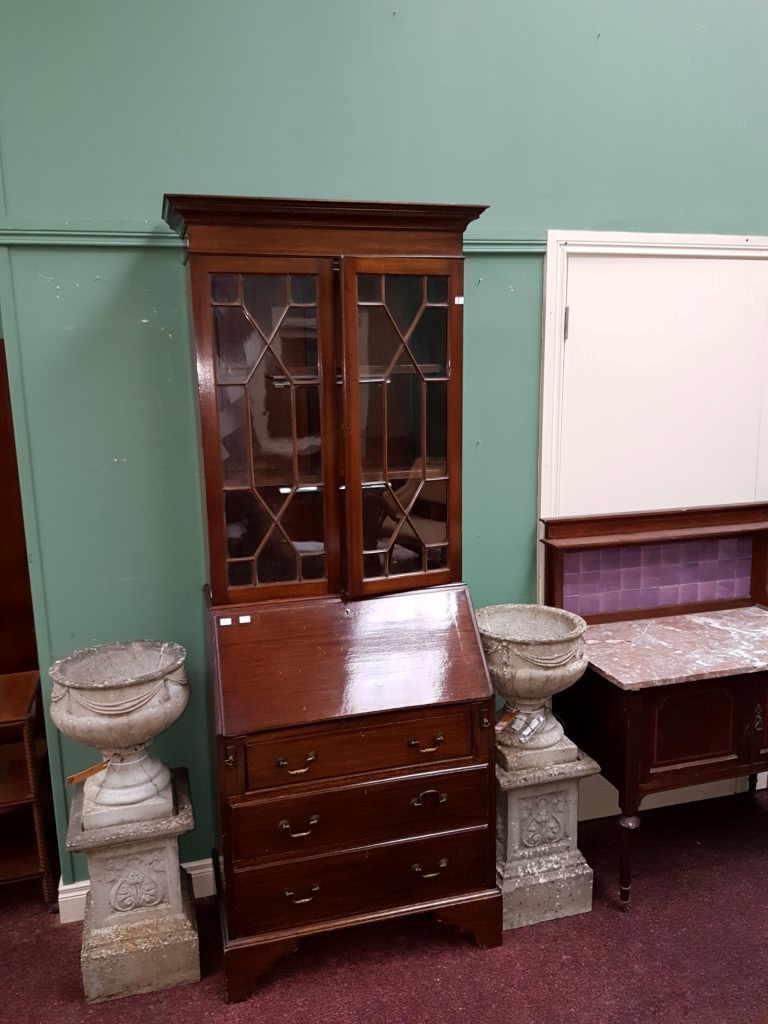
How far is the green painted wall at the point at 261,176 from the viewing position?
2.20 metres

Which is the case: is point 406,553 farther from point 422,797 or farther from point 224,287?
point 224,287

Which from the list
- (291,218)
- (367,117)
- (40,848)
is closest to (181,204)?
(291,218)

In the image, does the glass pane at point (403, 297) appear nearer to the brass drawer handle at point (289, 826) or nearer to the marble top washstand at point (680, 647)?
the marble top washstand at point (680, 647)

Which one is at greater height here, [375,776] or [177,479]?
[177,479]

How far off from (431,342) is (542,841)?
5.22ft

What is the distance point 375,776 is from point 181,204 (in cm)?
160

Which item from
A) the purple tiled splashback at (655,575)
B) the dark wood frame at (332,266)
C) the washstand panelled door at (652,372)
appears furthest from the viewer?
the purple tiled splashback at (655,575)

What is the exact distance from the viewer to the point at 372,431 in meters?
2.21

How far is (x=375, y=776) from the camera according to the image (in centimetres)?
216

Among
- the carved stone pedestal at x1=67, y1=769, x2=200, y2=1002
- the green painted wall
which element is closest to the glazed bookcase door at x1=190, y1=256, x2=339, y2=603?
the green painted wall

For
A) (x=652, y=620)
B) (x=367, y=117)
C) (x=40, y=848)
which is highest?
(x=367, y=117)

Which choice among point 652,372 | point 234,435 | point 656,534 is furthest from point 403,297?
point 656,534

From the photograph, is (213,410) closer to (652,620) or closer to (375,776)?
(375,776)

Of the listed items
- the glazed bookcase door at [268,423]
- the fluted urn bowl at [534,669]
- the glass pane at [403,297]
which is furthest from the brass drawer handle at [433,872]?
the glass pane at [403,297]
